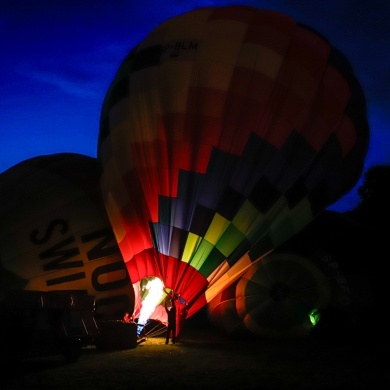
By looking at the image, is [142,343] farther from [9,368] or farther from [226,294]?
[9,368]

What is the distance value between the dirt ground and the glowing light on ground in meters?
0.44

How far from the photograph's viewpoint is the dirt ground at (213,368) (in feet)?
16.8

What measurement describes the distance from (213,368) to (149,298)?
2.77 m

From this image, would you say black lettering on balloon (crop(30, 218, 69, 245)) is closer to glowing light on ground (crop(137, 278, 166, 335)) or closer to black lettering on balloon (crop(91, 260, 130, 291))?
black lettering on balloon (crop(91, 260, 130, 291))

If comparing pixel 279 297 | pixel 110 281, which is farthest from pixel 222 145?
pixel 110 281

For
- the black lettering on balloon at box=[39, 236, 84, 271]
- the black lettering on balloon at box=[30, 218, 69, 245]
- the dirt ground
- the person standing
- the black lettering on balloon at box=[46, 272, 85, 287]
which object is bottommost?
the dirt ground

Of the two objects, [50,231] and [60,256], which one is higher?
[50,231]

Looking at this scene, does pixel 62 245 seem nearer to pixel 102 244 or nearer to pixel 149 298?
pixel 102 244

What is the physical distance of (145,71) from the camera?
8688 millimetres

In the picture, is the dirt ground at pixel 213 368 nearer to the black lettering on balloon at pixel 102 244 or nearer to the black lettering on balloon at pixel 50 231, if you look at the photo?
the black lettering on balloon at pixel 102 244

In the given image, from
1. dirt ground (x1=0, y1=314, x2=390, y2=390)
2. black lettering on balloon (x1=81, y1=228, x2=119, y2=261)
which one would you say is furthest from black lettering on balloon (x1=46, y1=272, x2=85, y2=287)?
dirt ground (x1=0, y1=314, x2=390, y2=390)

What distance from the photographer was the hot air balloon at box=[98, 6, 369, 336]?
805cm

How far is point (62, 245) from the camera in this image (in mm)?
8891

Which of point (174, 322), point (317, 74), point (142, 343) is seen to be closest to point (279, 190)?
point (317, 74)
